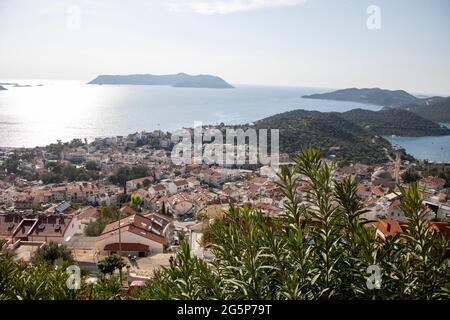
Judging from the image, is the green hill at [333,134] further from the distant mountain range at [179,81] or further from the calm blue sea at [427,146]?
the distant mountain range at [179,81]

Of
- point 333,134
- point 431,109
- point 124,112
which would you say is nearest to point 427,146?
point 431,109

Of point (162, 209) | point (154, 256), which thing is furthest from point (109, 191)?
point (154, 256)

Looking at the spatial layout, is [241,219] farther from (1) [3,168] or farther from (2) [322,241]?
(1) [3,168]

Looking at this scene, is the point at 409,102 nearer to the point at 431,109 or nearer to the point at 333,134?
the point at 431,109

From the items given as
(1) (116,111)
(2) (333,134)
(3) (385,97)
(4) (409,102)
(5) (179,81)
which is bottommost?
(2) (333,134)

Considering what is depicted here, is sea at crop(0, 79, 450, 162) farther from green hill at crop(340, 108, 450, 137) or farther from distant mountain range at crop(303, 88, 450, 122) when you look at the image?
distant mountain range at crop(303, 88, 450, 122)

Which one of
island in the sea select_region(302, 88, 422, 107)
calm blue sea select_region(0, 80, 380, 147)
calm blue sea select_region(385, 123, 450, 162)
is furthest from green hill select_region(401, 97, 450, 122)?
calm blue sea select_region(0, 80, 380, 147)

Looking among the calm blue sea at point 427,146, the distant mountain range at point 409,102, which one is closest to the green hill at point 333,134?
the calm blue sea at point 427,146
